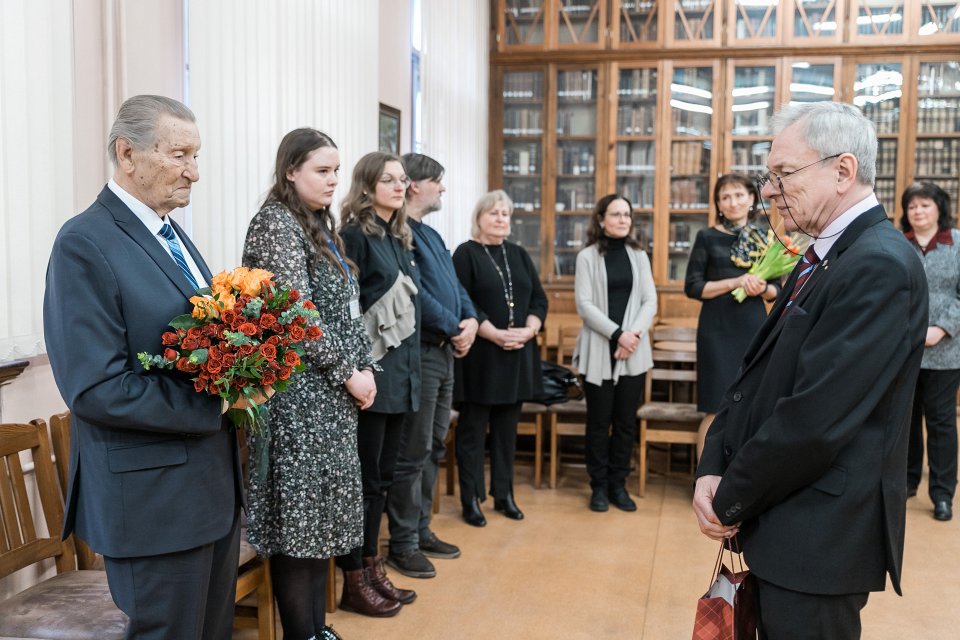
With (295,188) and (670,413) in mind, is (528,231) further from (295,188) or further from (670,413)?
(295,188)

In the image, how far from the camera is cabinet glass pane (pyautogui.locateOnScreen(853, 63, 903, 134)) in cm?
681

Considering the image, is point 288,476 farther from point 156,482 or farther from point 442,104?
point 442,104

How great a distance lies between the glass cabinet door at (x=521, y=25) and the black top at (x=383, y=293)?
4669 mm

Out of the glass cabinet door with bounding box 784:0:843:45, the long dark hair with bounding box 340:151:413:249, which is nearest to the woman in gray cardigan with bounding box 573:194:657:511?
the long dark hair with bounding box 340:151:413:249

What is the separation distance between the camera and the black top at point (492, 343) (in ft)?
13.0

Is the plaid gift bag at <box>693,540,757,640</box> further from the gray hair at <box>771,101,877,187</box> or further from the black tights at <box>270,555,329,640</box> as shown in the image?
the black tights at <box>270,555,329,640</box>

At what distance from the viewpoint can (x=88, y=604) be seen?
203cm

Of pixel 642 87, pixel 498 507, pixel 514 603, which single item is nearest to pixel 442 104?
pixel 642 87

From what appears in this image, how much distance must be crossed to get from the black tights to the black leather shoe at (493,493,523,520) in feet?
5.77

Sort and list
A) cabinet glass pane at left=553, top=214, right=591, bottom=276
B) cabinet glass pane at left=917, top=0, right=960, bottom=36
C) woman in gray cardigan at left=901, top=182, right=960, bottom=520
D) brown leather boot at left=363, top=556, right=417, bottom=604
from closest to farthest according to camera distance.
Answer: brown leather boot at left=363, top=556, right=417, bottom=604 → woman in gray cardigan at left=901, top=182, right=960, bottom=520 → cabinet glass pane at left=917, top=0, right=960, bottom=36 → cabinet glass pane at left=553, top=214, right=591, bottom=276

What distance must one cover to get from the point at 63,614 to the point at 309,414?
0.76 meters

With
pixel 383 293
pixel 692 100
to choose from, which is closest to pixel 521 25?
pixel 692 100

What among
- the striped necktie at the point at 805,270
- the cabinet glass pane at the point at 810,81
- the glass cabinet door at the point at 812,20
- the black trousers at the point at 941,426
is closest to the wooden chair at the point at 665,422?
the black trousers at the point at 941,426

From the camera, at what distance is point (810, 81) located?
691 centimetres
